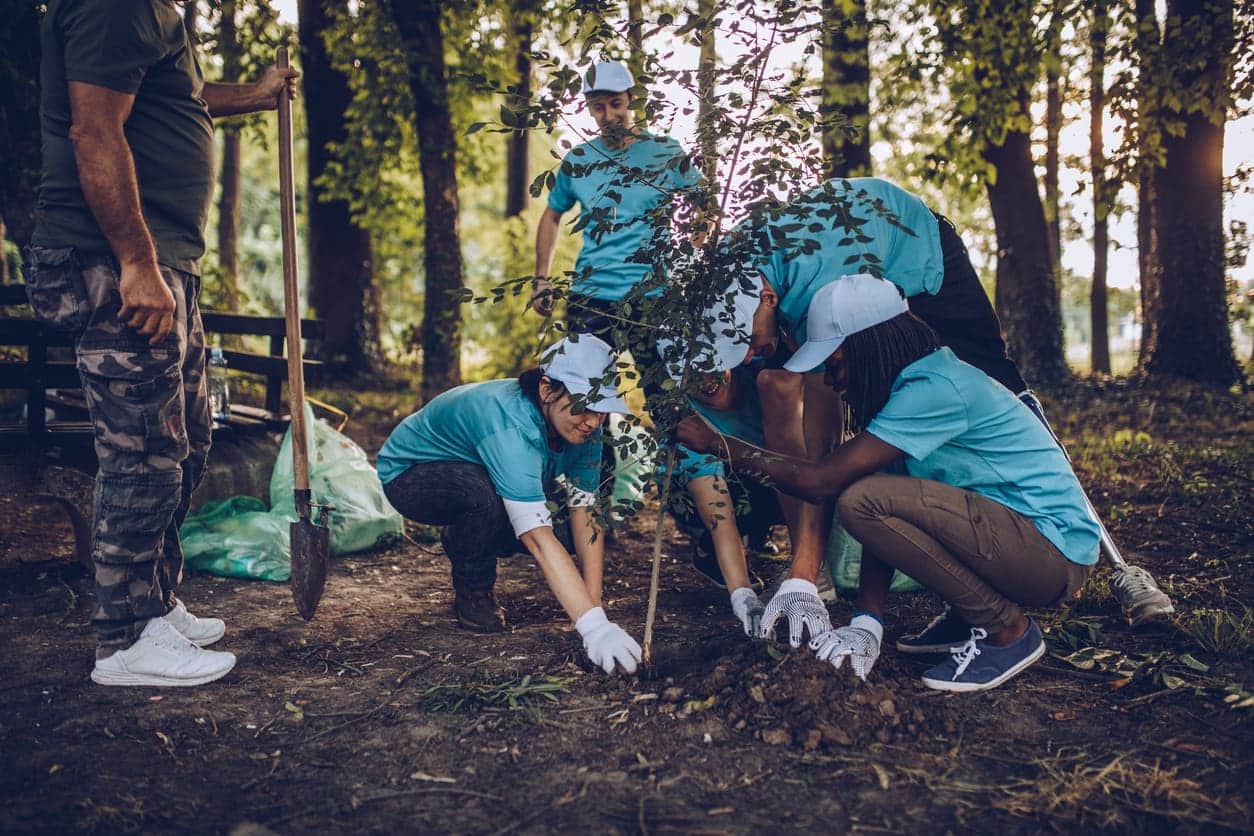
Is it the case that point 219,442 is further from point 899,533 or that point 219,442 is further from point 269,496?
point 899,533

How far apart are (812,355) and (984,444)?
58cm

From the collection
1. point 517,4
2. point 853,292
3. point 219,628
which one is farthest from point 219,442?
point 517,4

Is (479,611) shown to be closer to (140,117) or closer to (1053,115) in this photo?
(140,117)

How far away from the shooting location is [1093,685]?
2863mm

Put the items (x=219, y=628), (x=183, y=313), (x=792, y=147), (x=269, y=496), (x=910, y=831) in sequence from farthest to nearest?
1. (x=269, y=496)
2. (x=219, y=628)
3. (x=183, y=313)
4. (x=792, y=147)
5. (x=910, y=831)

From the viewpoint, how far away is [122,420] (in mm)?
2771

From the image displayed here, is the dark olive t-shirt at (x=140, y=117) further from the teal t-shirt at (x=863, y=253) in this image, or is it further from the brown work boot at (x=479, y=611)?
the teal t-shirt at (x=863, y=253)

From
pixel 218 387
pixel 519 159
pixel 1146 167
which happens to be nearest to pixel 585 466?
Answer: pixel 218 387

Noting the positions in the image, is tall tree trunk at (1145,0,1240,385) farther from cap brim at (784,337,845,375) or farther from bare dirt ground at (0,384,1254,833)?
cap brim at (784,337,845,375)

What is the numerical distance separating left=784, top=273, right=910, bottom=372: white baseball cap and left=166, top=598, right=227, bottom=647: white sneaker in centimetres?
218

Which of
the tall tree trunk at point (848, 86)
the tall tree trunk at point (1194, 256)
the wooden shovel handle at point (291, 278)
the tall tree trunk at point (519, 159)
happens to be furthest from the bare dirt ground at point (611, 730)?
the tall tree trunk at point (519, 159)

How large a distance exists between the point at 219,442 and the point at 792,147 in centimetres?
341

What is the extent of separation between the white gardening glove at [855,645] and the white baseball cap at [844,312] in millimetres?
827

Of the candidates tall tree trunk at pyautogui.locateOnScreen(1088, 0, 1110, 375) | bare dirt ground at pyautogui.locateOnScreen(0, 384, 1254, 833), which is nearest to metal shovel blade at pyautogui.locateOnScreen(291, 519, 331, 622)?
bare dirt ground at pyautogui.locateOnScreen(0, 384, 1254, 833)
